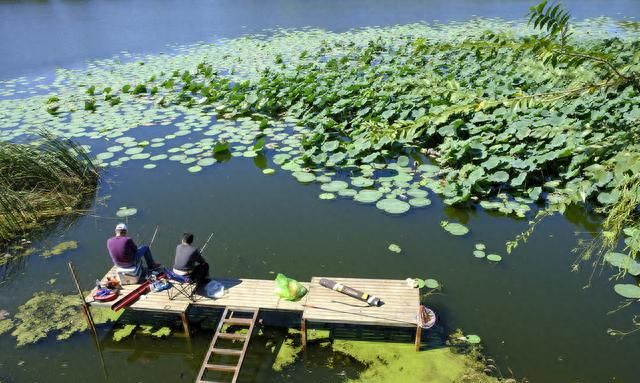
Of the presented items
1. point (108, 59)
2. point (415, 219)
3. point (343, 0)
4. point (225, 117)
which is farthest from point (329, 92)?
point (343, 0)

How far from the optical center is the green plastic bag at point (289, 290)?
4.77 m

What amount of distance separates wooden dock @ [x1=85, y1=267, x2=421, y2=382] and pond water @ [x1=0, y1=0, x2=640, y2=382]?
1.41 ft

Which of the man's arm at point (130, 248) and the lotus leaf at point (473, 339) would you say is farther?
the man's arm at point (130, 248)

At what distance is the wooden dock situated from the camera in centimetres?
450

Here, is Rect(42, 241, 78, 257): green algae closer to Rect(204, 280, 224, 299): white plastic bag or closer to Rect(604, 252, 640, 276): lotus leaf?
Rect(204, 280, 224, 299): white plastic bag

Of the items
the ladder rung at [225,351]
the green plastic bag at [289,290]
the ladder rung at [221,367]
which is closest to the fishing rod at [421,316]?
the green plastic bag at [289,290]

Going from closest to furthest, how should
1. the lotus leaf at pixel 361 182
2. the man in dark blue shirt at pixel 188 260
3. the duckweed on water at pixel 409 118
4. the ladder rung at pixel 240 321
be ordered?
the ladder rung at pixel 240 321
the man in dark blue shirt at pixel 188 260
the duckweed on water at pixel 409 118
the lotus leaf at pixel 361 182

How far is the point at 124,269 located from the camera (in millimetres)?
4953

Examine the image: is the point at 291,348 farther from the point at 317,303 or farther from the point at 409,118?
the point at 409,118

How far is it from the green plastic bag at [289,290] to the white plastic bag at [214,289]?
2.23 feet

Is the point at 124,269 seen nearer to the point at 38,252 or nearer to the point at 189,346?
the point at 189,346

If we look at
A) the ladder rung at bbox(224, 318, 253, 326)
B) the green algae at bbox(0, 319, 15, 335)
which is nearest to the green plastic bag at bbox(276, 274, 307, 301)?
the ladder rung at bbox(224, 318, 253, 326)

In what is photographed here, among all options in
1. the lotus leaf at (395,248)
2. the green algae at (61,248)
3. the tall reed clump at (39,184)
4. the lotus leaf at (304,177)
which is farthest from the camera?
the lotus leaf at (304,177)

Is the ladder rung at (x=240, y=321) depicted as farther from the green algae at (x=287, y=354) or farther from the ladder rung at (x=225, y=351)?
the green algae at (x=287, y=354)
